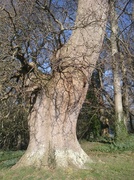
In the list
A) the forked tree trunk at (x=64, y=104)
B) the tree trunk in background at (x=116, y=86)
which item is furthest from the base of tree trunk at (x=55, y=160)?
the tree trunk in background at (x=116, y=86)

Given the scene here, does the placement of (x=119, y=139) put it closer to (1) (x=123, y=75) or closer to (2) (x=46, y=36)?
(1) (x=123, y=75)

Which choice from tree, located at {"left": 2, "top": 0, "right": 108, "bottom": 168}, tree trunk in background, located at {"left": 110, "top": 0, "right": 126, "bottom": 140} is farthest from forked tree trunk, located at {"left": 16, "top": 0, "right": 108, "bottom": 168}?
tree trunk in background, located at {"left": 110, "top": 0, "right": 126, "bottom": 140}

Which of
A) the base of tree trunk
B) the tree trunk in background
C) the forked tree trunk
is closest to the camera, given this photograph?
the base of tree trunk

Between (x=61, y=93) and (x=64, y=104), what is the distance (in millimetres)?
291

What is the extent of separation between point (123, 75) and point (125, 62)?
35.5 inches

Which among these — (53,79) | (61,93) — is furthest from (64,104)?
(53,79)

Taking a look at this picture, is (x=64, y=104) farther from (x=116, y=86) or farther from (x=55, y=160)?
(x=116, y=86)

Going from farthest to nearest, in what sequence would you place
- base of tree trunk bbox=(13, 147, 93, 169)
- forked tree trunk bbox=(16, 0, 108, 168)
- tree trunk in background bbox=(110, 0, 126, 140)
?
tree trunk in background bbox=(110, 0, 126, 140) → forked tree trunk bbox=(16, 0, 108, 168) → base of tree trunk bbox=(13, 147, 93, 169)

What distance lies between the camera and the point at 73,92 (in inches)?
242

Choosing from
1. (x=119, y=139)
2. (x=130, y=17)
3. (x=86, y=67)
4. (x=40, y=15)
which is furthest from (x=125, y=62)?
(x=86, y=67)

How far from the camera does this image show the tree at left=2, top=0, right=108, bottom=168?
5.95 metres

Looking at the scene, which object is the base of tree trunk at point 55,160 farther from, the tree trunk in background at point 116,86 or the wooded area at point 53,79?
the tree trunk in background at point 116,86

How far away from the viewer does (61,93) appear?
240 inches

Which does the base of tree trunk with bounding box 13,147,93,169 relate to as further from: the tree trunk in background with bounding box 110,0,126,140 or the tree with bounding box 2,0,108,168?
the tree trunk in background with bounding box 110,0,126,140
